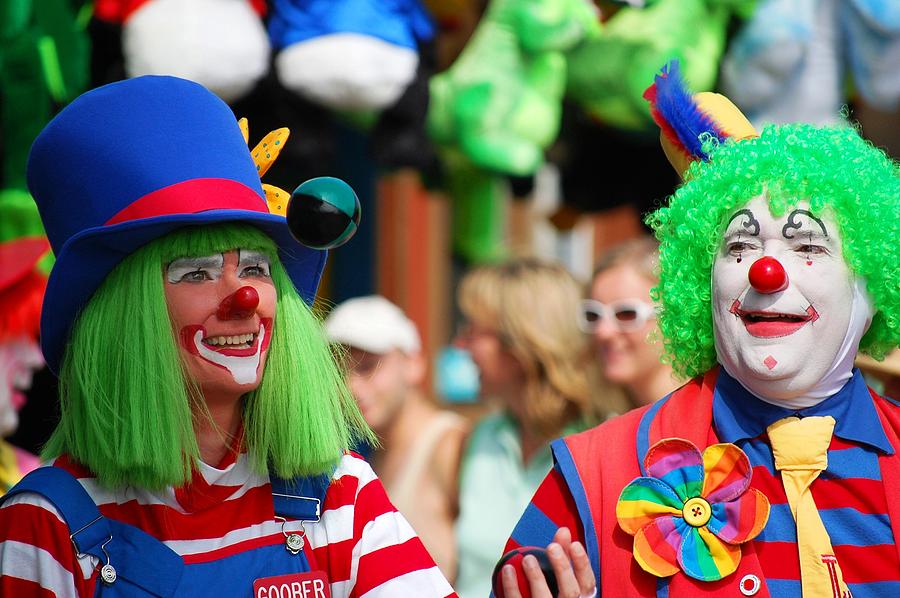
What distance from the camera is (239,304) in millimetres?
2055

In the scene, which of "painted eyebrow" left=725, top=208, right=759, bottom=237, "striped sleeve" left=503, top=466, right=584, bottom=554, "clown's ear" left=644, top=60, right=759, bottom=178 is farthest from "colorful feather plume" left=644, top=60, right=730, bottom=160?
"striped sleeve" left=503, top=466, right=584, bottom=554

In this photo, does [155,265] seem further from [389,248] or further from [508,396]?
[389,248]

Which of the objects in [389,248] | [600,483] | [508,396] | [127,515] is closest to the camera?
[127,515]

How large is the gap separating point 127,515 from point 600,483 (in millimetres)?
765

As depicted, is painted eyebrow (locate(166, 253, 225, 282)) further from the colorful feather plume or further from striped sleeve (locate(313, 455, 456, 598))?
the colorful feather plume

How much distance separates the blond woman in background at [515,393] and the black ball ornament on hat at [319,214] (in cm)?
177

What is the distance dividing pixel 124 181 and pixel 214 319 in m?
0.25

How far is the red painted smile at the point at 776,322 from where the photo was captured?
2.10m

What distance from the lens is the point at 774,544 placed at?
2111 mm

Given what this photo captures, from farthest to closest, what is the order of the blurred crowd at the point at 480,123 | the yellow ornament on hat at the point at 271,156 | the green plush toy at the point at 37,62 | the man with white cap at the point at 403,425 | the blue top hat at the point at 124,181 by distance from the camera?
1. the man with white cap at the point at 403,425
2. the blurred crowd at the point at 480,123
3. the green plush toy at the point at 37,62
4. the yellow ornament on hat at the point at 271,156
5. the blue top hat at the point at 124,181

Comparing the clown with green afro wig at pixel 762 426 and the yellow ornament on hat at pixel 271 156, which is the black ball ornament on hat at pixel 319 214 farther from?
the clown with green afro wig at pixel 762 426

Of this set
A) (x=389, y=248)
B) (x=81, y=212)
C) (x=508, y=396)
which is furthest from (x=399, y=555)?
(x=389, y=248)

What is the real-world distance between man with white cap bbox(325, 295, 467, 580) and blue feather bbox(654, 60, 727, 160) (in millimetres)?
1755

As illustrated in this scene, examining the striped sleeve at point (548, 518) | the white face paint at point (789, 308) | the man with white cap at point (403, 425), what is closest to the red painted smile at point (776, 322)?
the white face paint at point (789, 308)
